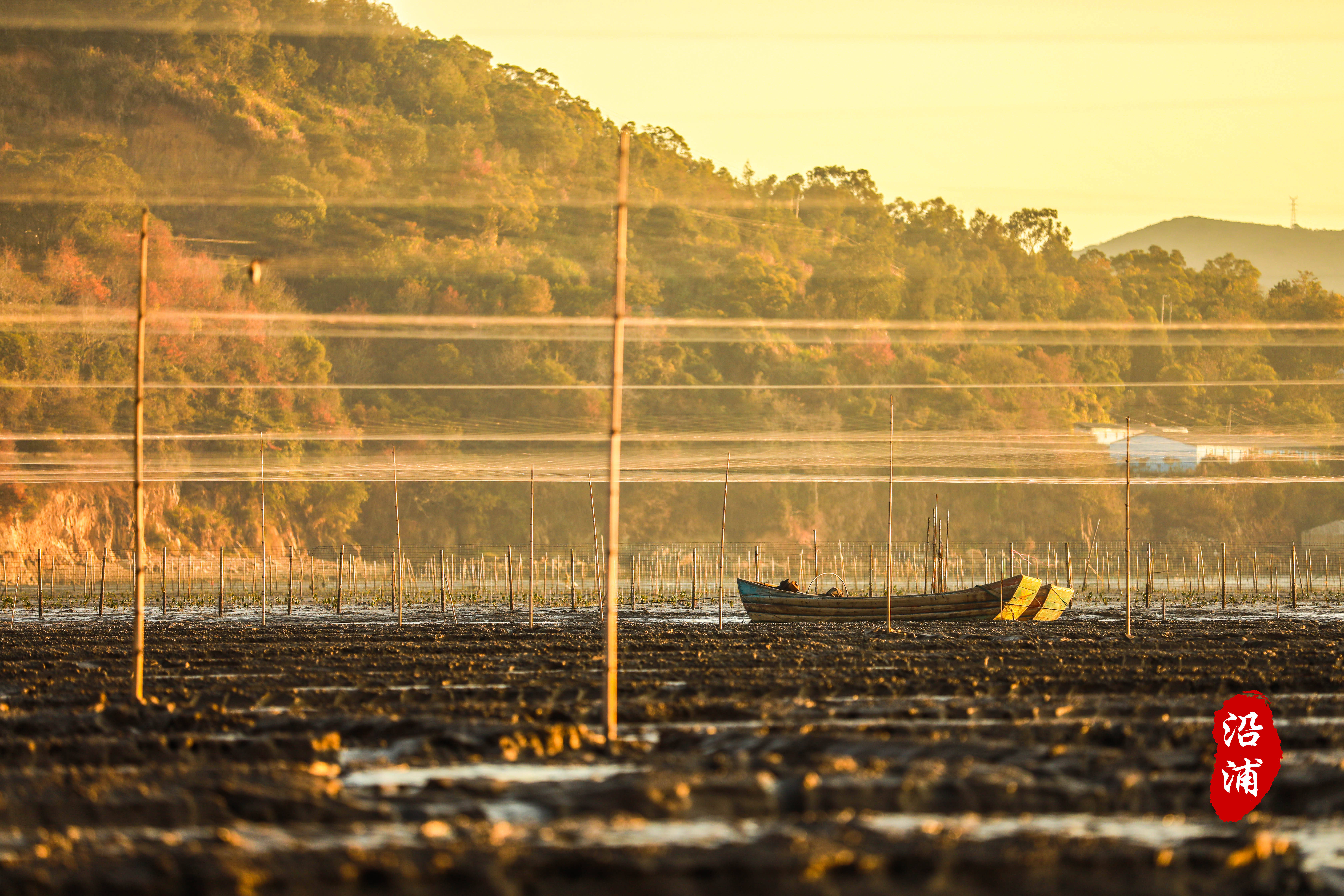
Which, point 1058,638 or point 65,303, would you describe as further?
point 65,303

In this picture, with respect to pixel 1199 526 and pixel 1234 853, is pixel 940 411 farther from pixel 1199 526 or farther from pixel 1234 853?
pixel 1234 853

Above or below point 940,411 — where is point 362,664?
below

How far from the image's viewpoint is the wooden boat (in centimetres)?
2162

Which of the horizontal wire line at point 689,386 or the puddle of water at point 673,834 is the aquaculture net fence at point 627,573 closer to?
the horizontal wire line at point 689,386

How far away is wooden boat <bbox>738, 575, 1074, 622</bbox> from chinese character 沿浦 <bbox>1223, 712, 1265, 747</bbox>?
13.3m

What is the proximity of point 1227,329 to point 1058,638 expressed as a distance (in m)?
45.2

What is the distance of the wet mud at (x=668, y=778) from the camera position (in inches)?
222

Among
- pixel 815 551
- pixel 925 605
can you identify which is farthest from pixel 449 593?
pixel 925 605

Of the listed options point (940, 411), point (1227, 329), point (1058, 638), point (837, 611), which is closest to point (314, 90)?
point (940, 411)

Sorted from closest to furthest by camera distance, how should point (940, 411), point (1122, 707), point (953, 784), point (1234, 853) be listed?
1. point (1234, 853)
2. point (953, 784)
3. point (1122, 707)
4. point (940, 411)

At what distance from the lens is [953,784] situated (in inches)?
284

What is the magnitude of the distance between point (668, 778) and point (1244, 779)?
2.93 m

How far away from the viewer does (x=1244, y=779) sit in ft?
23.2

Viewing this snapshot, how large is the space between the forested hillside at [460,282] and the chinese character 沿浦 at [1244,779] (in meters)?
36.3
